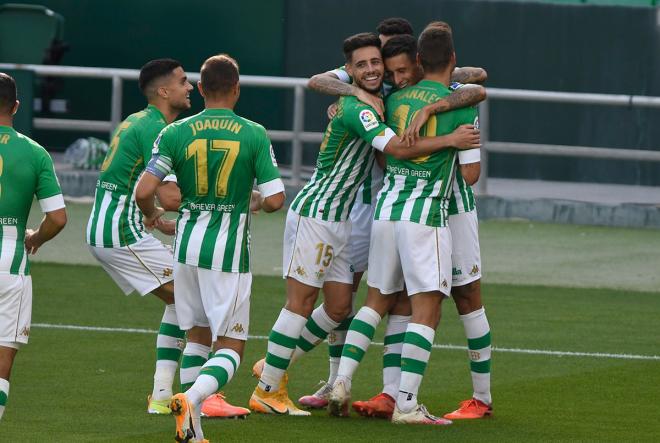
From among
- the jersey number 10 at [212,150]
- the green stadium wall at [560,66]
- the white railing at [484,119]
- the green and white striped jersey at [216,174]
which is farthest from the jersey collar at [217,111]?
the green stadium wall at [560,66]

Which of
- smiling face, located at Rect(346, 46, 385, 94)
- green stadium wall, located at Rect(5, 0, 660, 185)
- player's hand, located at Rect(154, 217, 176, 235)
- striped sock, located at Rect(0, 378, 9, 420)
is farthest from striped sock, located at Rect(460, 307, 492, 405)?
green stadium wall, located at Rect(5, 0, 660, 185)

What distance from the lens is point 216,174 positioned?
7.67m

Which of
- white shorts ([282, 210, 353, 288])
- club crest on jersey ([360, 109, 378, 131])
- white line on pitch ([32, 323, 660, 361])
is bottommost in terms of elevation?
white line on pitch ([32, 323, 660, 361])

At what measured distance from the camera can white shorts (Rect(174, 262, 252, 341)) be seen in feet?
25.2

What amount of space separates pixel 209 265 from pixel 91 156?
40.1 feet

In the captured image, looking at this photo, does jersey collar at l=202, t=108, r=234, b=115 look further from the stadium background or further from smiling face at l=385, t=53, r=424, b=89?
the stadium background

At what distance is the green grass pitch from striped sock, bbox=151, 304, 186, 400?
198mm

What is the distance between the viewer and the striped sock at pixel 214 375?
731 centimetres

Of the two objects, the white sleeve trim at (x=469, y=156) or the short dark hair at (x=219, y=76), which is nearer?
the short dark hair at (x=219, y=76)

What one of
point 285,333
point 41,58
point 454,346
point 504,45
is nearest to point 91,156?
point 41,58

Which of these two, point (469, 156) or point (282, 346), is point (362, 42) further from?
point (282, 346)

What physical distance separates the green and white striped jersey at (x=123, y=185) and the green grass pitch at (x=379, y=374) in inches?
35.0

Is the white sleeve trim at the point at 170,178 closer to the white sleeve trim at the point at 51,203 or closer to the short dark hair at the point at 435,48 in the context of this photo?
the white sleeve trim at the point at 51,203

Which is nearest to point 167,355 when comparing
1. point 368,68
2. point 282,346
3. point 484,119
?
point 282,346
